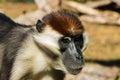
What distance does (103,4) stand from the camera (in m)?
9.82

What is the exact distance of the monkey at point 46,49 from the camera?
4.91 m

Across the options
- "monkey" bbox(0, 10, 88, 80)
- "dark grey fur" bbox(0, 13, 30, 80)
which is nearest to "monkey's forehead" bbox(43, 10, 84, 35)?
"monkey" bbox(0, 10, 88, 80)

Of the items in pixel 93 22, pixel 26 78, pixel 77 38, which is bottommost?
pixel 93 22

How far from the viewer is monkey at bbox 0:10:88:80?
491 cm

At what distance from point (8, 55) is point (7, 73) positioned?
19cm

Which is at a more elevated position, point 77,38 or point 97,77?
point 77,38

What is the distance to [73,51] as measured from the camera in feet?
16.0

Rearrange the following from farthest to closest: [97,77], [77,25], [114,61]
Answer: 1. [114,61]
2. [97,77]
3. [77,25]

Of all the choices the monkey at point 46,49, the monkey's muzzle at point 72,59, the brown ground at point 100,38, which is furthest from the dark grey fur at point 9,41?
the brown ground at point 100,38

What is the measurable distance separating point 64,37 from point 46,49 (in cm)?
24

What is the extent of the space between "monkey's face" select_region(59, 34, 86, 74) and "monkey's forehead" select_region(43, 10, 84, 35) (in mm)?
60

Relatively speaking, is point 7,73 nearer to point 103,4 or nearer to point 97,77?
point 97,77

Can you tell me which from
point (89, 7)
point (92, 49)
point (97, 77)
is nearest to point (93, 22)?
point (89, 7)

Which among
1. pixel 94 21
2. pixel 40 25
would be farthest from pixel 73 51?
pixel 94 21
